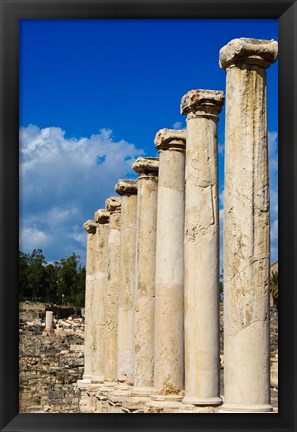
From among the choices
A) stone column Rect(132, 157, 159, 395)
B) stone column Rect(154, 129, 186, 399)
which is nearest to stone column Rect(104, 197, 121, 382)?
stone column Rect(132, 157, 159, 395)

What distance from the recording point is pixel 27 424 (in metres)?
17.3

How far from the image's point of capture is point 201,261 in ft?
91.8

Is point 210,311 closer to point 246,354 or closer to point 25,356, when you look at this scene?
point 246,354

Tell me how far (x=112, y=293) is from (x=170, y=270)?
13811 millimetres

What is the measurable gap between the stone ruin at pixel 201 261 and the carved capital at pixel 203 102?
0.03 meters

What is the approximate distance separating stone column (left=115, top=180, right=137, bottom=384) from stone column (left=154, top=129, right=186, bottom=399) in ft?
25.4

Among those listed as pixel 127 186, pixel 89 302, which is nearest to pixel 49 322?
pixel 89 302

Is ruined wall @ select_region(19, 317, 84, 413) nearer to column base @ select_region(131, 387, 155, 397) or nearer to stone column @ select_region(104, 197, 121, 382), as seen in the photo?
stone column @ select_region(104, 197, 121, 382)

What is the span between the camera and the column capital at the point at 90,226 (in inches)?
2178

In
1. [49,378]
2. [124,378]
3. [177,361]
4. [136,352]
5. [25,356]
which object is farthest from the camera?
[25,356]

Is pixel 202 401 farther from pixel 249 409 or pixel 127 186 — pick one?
pixel 127 186
